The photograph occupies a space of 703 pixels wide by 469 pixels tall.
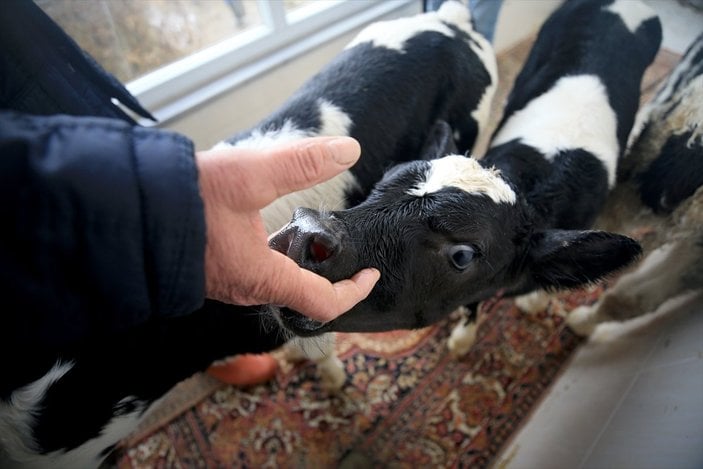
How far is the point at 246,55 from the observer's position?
6.99 ft

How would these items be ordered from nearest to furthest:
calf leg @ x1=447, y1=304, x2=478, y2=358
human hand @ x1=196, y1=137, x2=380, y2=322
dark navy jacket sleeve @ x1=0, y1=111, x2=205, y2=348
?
dark navy jacket sleeve @ x1=0, y1=111, x2=205, y2=348 < human hand @ x1=196, y1=137, x2=380, y2=322 < calf leg @ x1=447, y1=304, x2=478, y2=358

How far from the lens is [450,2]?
1.91 metres

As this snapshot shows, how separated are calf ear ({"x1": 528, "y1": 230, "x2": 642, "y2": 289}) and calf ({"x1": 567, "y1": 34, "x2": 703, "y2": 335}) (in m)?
0.42

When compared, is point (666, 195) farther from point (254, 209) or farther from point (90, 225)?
point (90, 225)

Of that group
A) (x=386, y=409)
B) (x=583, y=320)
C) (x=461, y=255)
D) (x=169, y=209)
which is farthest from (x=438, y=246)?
(x=583, y=320)

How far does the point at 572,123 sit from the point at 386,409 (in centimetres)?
141

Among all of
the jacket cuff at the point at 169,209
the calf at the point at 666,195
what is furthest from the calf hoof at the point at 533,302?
the jacket cuff at the point at 169,209

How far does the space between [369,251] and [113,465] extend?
1441 millimetres

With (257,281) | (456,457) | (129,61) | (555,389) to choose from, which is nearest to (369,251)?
(257,281)

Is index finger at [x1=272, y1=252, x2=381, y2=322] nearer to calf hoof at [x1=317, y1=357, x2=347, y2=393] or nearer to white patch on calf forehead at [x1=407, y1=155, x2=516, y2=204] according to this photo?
white patch on calf forehead at [x1=407, y1=155, x2=516, y2=204]

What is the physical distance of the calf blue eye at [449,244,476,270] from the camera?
3.45 feet

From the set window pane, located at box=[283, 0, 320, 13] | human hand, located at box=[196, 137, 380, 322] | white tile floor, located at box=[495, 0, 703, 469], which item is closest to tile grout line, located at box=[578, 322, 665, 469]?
white tile floor, located at box=[495, 0, 703, 469]

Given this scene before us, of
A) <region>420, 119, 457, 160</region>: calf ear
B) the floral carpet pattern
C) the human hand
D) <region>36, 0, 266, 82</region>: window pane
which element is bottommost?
the floral carpet pattern

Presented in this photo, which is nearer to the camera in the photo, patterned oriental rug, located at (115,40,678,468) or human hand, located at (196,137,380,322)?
human hand, located at (196,137,380,322)
